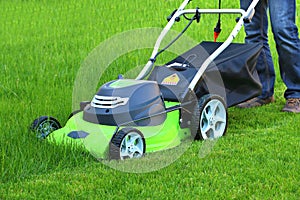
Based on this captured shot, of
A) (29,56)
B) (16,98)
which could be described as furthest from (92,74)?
(29,56)

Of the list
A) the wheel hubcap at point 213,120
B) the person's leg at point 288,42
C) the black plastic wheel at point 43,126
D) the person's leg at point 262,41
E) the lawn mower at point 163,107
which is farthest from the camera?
the person's leg at point 262,41

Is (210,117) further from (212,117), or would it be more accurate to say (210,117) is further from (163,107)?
(163,107)

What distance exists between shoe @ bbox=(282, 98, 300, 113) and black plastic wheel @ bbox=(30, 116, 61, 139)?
67.5 inches

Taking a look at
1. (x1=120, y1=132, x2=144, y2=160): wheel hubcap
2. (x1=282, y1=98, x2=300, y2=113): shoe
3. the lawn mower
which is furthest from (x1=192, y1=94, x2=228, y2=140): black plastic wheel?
(x1=282, y1=98, x2=300, y2=113): shoe

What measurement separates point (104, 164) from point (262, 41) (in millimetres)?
1922

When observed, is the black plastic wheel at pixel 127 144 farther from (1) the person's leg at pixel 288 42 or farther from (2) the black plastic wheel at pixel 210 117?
(1) the person's leg at pixel 288 42

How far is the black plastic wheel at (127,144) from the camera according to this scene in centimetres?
308

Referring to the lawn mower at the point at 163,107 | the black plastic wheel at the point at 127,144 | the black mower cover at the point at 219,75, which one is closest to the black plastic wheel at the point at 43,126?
the lawn mower at the point at 163,107

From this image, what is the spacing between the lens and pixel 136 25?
23.2 feet

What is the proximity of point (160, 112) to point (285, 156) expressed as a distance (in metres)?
0.72

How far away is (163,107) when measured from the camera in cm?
341

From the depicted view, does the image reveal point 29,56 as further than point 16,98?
Yes

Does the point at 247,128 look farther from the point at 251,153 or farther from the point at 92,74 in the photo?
the point at 92,74

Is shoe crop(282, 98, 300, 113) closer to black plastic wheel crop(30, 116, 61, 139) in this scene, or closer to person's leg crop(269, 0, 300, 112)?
person's leg crop(269, 0, 300, 112)
